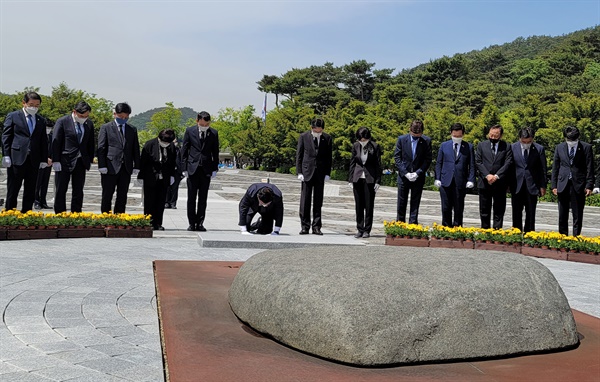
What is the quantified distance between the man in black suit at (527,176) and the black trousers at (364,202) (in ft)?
7.35

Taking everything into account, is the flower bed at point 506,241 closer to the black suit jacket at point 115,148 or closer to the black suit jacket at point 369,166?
the black suit jacket at point 369,166

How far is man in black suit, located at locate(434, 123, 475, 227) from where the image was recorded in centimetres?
947

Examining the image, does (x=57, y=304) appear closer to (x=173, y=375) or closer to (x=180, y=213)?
(x=173, y=375)

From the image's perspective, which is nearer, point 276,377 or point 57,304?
point 276,377

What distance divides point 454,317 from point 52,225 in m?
6.67

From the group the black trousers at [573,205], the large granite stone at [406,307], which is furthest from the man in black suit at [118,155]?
the black trousers at [573,205]

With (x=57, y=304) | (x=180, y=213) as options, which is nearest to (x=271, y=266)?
(x=57, y=304)

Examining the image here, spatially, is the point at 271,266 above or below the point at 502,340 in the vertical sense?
above

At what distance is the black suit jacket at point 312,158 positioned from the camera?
988 centimetres

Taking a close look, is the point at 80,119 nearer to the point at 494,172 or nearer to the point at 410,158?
the point at 410,158

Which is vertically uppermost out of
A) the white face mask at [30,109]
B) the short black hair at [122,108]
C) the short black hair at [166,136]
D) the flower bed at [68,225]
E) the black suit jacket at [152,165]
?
the short black hair at [122,108]

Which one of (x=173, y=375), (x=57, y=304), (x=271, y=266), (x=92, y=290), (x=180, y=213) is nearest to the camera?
(x=173, y=375)

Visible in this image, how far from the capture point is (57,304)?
422 cm

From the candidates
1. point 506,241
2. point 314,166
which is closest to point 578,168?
point 506,241
